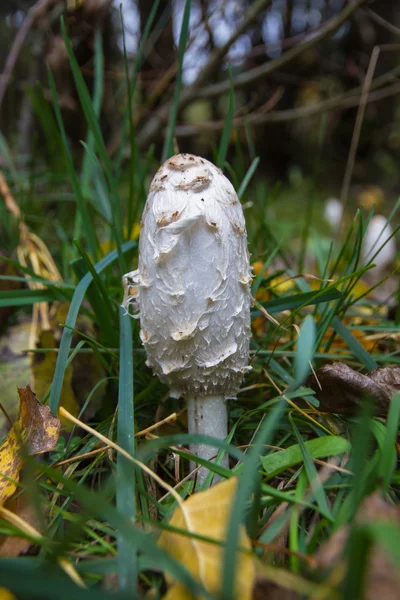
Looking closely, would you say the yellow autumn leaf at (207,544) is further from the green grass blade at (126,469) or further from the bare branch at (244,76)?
the bare branch at (244,76)

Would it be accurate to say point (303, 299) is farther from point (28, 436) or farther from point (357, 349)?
point (28, 436)

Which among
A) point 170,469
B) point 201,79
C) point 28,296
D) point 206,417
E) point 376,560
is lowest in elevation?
point 170,469

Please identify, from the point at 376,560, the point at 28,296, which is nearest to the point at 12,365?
the point at 28,296

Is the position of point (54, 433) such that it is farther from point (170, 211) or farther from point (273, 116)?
point (273, 116)

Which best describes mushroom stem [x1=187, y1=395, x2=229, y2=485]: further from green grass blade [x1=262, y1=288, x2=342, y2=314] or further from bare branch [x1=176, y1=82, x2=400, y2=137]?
bare branch [x1=176, y1=82, x2=400, y2=137]

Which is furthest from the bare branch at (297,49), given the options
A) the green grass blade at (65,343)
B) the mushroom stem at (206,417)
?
the mushroom stem at (206,417)

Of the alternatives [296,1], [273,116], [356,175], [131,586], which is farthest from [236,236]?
[356,175]
